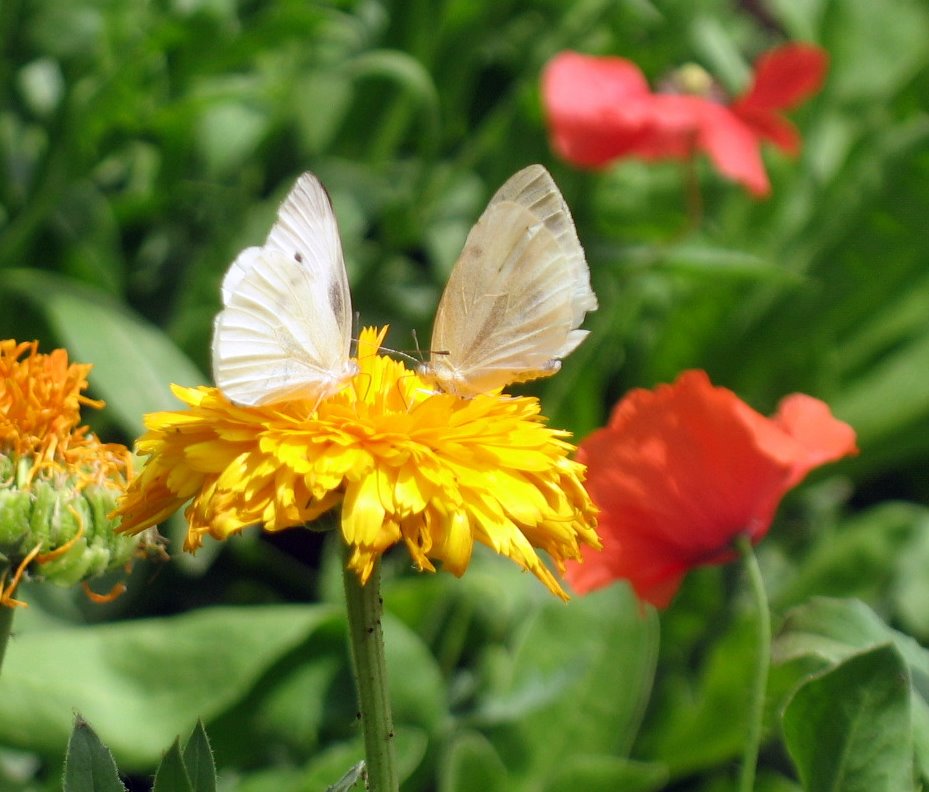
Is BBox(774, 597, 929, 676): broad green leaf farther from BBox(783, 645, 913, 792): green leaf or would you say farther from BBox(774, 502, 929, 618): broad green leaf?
BBox(774, 502, 929, 618): broad green leaf

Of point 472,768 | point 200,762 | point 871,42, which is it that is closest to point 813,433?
point 200,762

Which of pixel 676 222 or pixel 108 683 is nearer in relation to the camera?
pixel 108 683

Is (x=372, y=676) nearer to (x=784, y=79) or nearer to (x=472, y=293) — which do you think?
(x=472, y=293)

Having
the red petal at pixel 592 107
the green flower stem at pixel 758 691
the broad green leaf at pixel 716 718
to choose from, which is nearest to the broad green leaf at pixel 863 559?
the broad green leaf at pixel 716 718

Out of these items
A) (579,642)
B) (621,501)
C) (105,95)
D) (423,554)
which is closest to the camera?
(423,554)

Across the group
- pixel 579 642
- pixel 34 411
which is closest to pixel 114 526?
pixel 34 411

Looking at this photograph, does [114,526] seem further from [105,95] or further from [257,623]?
[105,95]
